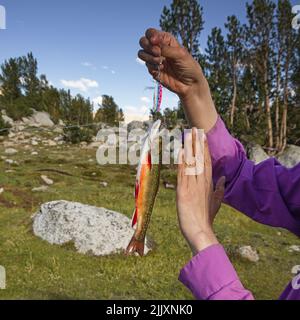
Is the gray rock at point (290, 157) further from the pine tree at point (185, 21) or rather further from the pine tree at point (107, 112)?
the pine tree at point (107, 112)

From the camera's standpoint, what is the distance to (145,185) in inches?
107

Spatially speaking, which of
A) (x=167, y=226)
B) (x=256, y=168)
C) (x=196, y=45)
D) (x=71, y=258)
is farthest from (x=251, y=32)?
(x=256, y=168)

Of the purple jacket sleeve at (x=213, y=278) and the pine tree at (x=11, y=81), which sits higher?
the pine tree at (x=11, y=81)

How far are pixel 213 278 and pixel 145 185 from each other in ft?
2.95

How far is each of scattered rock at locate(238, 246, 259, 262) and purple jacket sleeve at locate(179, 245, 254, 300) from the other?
373 inches

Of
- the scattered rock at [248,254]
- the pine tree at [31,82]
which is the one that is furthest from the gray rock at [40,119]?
the scattered rock at [248,254]

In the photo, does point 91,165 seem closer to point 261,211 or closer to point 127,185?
point 127,185

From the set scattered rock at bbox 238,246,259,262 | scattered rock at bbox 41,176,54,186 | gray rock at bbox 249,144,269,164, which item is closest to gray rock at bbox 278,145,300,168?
gray rock at bbox 249,144,269,164

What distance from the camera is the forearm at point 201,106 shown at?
3.05 metres

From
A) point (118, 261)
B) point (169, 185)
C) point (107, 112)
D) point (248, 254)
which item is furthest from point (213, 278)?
point (107, 112)

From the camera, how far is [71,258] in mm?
9875

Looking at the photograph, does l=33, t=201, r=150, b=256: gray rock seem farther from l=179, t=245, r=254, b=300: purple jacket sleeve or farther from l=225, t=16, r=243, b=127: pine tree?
l=225, t=16, r=243, b=127: pine tree

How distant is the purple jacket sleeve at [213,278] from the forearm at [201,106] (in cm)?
124

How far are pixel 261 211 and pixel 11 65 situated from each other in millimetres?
74451
